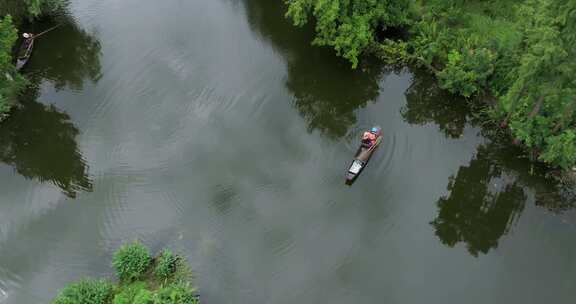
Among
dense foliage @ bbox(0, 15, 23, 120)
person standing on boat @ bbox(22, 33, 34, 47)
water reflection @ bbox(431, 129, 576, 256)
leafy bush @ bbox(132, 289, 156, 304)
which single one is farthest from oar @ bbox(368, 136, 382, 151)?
person standing on boat @ bbox(22, 33, 34, 47)

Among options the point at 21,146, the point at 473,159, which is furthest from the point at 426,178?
the point at 21,146

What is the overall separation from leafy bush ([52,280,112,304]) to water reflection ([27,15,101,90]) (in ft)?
43.1

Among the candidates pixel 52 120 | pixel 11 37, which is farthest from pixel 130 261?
pixel 11 37

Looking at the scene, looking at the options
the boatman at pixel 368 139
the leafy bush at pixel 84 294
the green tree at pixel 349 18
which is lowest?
the leafy bush at pixel 84 294

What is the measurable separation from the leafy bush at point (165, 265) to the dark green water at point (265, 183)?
84 centimetres

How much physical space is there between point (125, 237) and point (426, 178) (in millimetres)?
14778

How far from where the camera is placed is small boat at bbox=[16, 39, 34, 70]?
26666 millimetres

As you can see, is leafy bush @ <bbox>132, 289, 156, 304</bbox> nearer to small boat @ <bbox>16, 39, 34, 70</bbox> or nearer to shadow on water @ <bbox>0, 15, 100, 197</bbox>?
shadow on water @ <bbox>0, 15, 100, 197</bbox>

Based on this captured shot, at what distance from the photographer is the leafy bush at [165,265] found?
18.5 m

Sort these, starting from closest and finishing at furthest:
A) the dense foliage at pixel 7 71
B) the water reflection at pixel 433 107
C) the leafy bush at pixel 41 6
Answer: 1. the dense foliage at pixel 7 71
2. the water reflection at pixel 433 107
3. the leafy bush at pixel 41 6

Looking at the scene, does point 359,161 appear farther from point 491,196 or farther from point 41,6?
point 41,6

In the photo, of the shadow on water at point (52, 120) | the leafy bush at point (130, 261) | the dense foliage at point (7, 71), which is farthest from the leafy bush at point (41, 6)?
the leafy bush at point (130, 261)

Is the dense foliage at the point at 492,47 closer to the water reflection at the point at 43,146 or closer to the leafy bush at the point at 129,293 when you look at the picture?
the water reflection at the point at 43,146

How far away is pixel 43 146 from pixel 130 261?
971 centimetres
